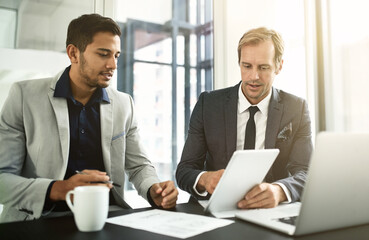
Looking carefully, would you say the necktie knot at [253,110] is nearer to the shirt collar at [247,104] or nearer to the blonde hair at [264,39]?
the shirt collar at [247,104]

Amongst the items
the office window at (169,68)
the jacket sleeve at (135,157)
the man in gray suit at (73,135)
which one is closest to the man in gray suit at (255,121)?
the jacket sleeve at (135,157)

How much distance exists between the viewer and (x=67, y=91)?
5.12 feet

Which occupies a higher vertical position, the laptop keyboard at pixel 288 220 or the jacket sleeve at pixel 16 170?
the jacket sleeve at pixel 16 170

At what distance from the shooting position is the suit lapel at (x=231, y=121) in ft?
5.49

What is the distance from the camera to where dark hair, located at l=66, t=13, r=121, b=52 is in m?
1.72

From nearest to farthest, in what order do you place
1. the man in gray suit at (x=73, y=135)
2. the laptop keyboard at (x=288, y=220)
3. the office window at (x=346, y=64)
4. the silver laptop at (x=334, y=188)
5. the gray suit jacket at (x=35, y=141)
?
the silver laptop at (x=334, y=188), the laptop keyboard at (x=288, y=220), the man in gray suit at (x=73, y=135), the gray suit jacket at (x=35, y=141), the office window at (x=346, y=64)

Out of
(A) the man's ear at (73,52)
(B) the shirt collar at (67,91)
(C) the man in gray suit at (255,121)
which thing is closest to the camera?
(B) the shirt collar at (67,91)

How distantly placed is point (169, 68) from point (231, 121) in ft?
5.08

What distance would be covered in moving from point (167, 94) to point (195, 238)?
8.01 feet

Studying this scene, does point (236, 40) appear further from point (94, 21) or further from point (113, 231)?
point (113, 231)

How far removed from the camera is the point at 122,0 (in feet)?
8.22

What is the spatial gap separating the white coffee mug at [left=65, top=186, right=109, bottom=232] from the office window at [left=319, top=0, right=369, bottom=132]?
2.07 metres

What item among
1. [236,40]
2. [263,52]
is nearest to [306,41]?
[236,40]

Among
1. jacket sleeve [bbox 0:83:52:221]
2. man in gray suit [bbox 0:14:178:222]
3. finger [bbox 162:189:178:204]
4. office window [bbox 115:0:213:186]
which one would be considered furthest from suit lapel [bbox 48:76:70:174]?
office window [bbox 115:0:213:186]
